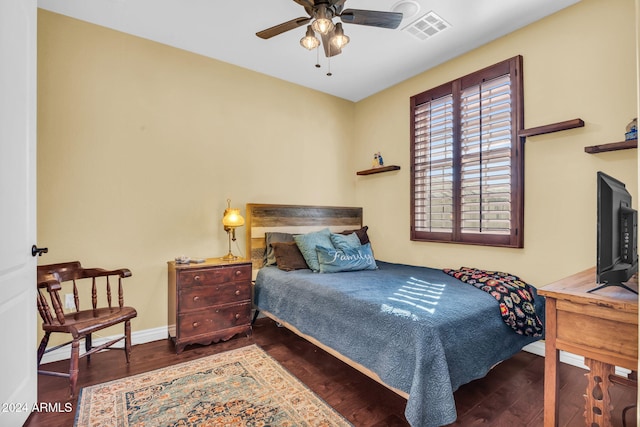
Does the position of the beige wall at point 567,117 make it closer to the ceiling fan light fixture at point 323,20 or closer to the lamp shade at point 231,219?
the ceiling fan light fixture at point 323,20

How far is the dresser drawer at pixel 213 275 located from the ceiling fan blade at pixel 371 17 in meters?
2.23

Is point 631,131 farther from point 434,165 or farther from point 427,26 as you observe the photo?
point 427,26

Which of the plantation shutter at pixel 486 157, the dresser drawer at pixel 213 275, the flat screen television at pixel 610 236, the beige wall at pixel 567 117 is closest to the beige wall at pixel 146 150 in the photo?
the dresser drawer at pixel 213 275

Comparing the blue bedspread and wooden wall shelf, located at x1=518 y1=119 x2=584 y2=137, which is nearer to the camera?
the blue bedspread

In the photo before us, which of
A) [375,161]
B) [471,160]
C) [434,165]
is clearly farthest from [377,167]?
[471,160]

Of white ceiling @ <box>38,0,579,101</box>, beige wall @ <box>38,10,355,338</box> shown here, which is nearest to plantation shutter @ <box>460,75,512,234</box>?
white ceiling @ <box>38,0,579,101</box>

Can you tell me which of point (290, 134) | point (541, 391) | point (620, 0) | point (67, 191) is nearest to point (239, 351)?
point (67, 191)

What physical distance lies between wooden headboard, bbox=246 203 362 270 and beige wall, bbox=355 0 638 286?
1.51 metres

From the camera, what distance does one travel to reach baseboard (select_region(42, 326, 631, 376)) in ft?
7.70

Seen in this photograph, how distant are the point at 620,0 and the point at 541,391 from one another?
2.83 m

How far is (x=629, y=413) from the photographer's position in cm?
178

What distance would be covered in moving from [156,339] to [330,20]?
10.0ft

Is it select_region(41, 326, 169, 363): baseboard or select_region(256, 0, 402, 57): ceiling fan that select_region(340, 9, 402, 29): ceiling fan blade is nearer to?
select_region(256, 0, 402, 57): ceiling fan

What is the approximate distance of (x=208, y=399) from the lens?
1.90 meters
